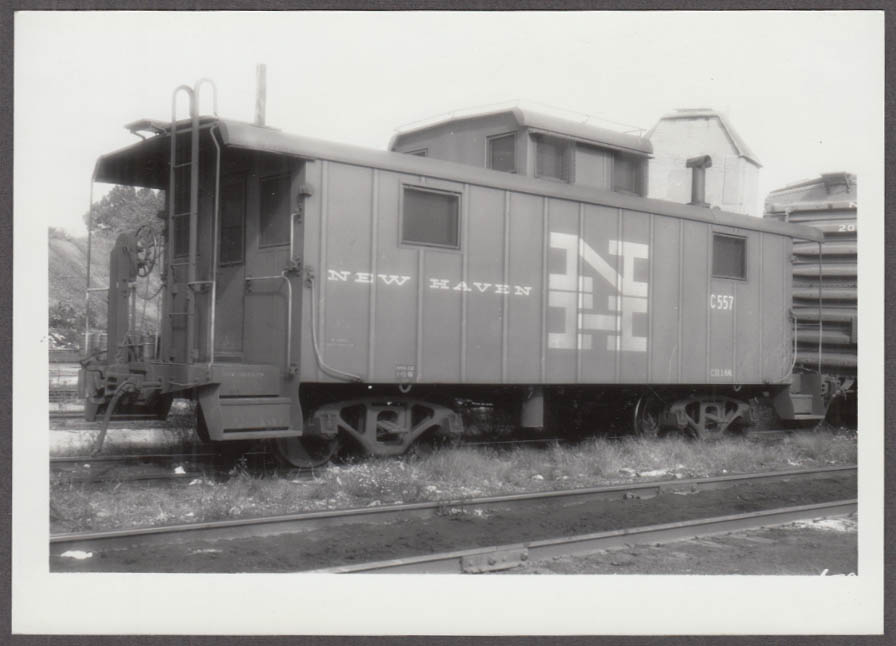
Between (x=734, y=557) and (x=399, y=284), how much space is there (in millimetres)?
4321

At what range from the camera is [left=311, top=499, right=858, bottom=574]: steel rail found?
6098mm

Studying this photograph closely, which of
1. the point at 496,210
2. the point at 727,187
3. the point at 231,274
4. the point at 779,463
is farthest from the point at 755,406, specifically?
the point at 727,187

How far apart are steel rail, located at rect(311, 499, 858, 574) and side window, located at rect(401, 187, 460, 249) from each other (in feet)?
Answer: 12.9

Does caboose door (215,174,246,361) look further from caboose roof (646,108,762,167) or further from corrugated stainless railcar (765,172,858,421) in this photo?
caboose roof (646,108,762,167)

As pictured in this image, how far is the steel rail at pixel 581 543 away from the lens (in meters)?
6.10

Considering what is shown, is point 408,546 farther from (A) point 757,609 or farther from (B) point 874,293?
(B) point 874,293

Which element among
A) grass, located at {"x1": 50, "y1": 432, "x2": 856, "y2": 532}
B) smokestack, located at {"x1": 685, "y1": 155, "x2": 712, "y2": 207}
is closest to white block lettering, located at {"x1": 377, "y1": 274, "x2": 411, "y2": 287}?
grass, located at {"x1": 50, "y1": 432, "x2": 856, "y2": 532}

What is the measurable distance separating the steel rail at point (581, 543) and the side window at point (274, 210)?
4179 millimetres

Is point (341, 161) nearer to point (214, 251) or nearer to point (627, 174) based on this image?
point (214, 251)

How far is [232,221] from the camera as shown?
32.6ft

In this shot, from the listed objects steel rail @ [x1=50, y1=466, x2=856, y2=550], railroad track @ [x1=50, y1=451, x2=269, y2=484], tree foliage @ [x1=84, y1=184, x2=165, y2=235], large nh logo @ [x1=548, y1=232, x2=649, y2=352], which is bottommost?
steel rail @ [x1=50, y1=466, x2=856, y2=550]

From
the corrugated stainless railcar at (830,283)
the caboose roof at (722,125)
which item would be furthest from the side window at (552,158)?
the caboose roof at (722,125)

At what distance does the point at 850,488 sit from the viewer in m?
10.2
